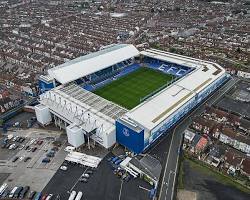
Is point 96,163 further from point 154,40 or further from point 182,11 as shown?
point 182,11

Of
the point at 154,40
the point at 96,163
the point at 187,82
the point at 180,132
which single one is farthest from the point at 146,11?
the point at 96,163

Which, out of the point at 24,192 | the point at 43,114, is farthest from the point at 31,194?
the point at 43,114

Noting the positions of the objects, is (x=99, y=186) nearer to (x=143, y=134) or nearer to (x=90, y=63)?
(x=143, y=134)

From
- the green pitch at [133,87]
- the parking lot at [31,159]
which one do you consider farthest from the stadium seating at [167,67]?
the parking lot at [31,159]

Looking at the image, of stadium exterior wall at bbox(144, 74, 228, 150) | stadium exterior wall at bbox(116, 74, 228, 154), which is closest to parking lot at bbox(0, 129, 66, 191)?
stadium exterior wall at bbox(116, 74, 228, 154)

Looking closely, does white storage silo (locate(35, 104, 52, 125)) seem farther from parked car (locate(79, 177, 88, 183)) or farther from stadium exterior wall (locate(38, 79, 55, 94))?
parked car (locate(79, 177, 88, 183))

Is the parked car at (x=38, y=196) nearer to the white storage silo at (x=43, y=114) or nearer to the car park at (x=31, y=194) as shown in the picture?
the car park at (x=31, y=194)
